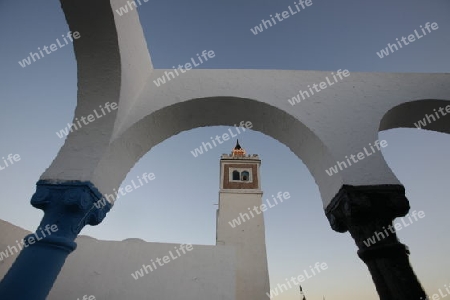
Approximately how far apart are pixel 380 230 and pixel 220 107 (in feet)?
6.73

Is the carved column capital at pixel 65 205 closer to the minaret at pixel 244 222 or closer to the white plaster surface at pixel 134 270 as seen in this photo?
the white plaster surface at pixel 134 270

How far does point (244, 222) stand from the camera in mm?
12922

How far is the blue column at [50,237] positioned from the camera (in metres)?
1.82

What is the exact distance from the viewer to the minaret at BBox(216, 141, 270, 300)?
10859mm

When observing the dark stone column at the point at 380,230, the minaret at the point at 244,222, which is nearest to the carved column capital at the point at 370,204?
the dark stone column at the point at 380,230

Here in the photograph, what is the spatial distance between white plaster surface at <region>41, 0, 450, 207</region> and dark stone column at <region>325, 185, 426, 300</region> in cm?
14

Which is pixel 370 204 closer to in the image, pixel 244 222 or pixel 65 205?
pixel 65 205

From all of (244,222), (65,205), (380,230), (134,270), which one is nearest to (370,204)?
(380,230)

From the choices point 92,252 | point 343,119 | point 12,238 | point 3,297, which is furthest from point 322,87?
point 12,238

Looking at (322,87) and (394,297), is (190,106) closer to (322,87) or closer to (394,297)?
(322,87)

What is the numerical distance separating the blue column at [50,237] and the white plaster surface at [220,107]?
15 cm

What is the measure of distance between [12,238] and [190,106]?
25.7 ft

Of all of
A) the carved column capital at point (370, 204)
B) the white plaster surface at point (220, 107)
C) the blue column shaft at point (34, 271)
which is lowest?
the blue column shaft at point (34, 271)

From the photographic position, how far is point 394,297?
1.73 metres
